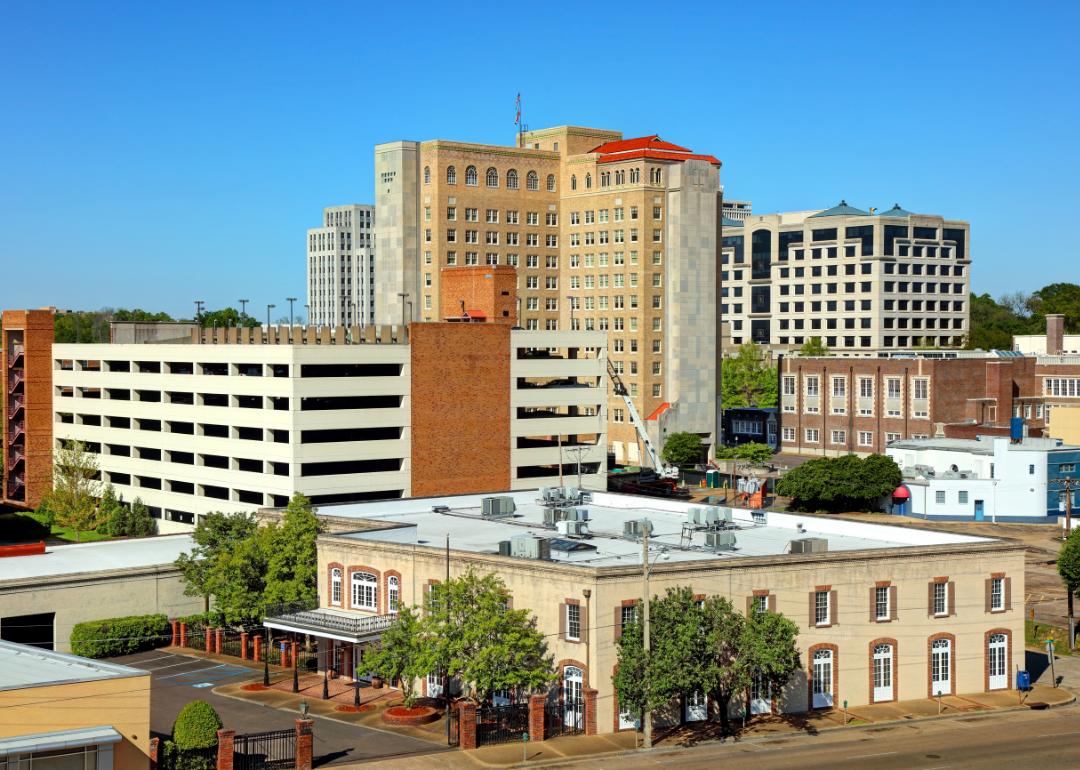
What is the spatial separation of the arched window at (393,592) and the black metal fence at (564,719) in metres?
9.63

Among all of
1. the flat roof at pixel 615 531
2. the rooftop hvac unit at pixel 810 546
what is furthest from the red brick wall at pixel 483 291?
the rooftop hvac unit at pixel 810 546

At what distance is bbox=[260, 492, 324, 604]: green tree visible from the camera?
57719mm

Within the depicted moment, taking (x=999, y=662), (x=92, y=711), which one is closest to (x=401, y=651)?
(x=92, y=711)

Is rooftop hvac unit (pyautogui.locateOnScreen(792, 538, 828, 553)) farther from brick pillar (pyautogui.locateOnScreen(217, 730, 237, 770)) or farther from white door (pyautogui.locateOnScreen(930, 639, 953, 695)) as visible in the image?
brick pillar (pyautogui.locateOnScreen(217, 730, 237, 770))

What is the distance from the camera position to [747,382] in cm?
15900

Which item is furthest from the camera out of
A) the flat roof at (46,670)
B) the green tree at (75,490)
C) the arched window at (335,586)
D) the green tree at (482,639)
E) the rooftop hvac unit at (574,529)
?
the green tree at (75,490)

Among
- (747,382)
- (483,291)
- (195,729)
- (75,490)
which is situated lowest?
(195,729)

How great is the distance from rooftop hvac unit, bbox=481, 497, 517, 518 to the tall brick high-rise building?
7459 cm

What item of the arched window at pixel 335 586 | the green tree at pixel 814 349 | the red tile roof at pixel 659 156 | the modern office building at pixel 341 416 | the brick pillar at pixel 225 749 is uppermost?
the red tile roof at pixel 659 156

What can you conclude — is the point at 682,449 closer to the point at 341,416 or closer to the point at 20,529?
the point at 341,416

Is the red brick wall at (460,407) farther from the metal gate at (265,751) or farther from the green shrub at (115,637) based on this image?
the metal gate at (265,751)

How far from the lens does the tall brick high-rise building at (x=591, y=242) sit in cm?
14100

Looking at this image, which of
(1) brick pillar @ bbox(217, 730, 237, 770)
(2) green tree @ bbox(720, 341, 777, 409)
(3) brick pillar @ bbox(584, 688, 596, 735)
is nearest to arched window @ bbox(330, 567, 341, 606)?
(1) brick pillar @ bbox(217, 730, 237, 770)

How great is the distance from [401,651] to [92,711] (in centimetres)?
1421
